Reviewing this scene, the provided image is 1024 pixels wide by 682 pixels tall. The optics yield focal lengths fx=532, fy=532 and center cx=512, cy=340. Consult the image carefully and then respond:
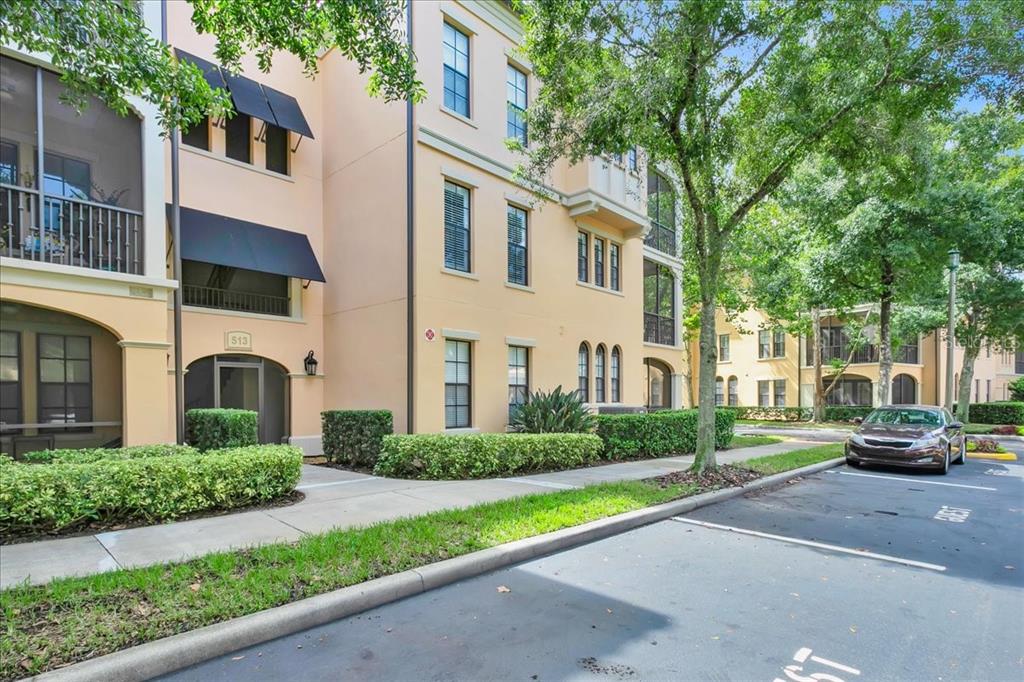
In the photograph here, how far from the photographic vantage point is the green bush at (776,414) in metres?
32.7

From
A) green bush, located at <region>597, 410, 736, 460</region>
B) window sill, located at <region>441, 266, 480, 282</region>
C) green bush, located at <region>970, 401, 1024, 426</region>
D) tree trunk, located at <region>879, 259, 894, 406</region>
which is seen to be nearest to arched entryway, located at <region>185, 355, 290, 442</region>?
window sill, located at <region>441, 266, 480, 282</region>

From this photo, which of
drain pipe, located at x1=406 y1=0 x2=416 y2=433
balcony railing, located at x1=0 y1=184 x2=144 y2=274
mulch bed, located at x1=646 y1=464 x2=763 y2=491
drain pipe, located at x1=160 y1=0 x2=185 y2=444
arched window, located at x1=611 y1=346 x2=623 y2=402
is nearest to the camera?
balcony railing, located at x1=0 y1=184 x2=144 y2=274

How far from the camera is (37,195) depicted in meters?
8.23

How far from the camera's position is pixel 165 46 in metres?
6.29

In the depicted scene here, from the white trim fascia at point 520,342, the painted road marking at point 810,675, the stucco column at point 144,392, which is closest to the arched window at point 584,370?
the white trim fascia at point 520,342

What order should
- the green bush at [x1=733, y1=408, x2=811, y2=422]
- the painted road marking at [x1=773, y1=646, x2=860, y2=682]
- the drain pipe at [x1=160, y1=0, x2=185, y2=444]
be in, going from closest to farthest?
the painted road marking at [x1=773, y1=646, x2=860, y2=682] < the drain pipe at [x1=160, y1=0, x2=185, y2=444] < the green bush at [x1=733, y1=408, x2=811, y2=422]

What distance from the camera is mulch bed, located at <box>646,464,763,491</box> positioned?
902 cm

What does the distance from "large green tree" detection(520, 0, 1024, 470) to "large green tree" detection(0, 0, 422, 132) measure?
3.43 metres

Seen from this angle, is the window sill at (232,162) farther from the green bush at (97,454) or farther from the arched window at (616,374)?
the arched window at (616,374)

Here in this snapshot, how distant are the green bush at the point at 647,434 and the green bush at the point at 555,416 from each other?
0.58 meters

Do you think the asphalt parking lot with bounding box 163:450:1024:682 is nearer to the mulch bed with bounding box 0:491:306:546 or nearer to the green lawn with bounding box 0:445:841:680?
the green lawn with bounding box 0:445:841:680

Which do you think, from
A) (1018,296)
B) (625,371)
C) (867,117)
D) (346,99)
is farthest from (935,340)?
(346,99)

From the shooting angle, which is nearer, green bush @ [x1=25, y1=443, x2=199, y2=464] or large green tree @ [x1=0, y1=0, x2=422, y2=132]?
large green tree @ [x1=0, y1=0, x2=422, y2=132]

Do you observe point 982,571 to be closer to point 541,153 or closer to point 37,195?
point 541,153
